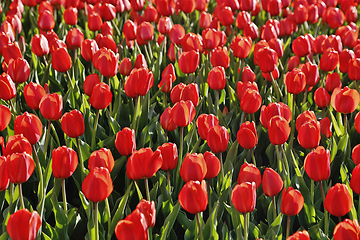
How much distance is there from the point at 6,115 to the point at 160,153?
660 mm

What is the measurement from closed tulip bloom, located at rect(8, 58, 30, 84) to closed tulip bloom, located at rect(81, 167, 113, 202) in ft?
3.37

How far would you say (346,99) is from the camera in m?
1.74

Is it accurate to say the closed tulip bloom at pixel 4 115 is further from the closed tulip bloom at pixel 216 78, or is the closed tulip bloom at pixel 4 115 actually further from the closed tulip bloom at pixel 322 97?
the closed tulip bloom at pixel 322 97

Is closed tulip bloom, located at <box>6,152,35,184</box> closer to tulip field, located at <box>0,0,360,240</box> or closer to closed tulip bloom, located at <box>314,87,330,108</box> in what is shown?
tulip field, located at <box>0,0,360,240</box>

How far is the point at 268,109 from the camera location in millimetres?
1657

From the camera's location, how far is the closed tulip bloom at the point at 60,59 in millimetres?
2092

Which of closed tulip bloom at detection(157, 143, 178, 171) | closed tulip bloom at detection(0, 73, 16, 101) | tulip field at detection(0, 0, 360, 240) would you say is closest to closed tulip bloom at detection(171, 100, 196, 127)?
tulip field at detection(0, 0, 360, 240)

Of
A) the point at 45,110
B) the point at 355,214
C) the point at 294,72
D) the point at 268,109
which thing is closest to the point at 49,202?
the point at 45,110

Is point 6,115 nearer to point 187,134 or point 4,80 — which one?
point 4,80

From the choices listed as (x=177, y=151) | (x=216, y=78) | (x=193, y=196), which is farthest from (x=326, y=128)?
(x=193, y=196)

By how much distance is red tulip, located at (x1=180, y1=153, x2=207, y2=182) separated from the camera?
4.20 feet

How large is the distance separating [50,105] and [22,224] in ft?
2.13

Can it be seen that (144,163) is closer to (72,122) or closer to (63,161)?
(63,161)

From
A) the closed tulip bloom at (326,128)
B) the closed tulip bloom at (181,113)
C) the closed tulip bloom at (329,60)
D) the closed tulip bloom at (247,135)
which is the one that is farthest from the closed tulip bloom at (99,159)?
the closed tulip bloom at (329,60)
